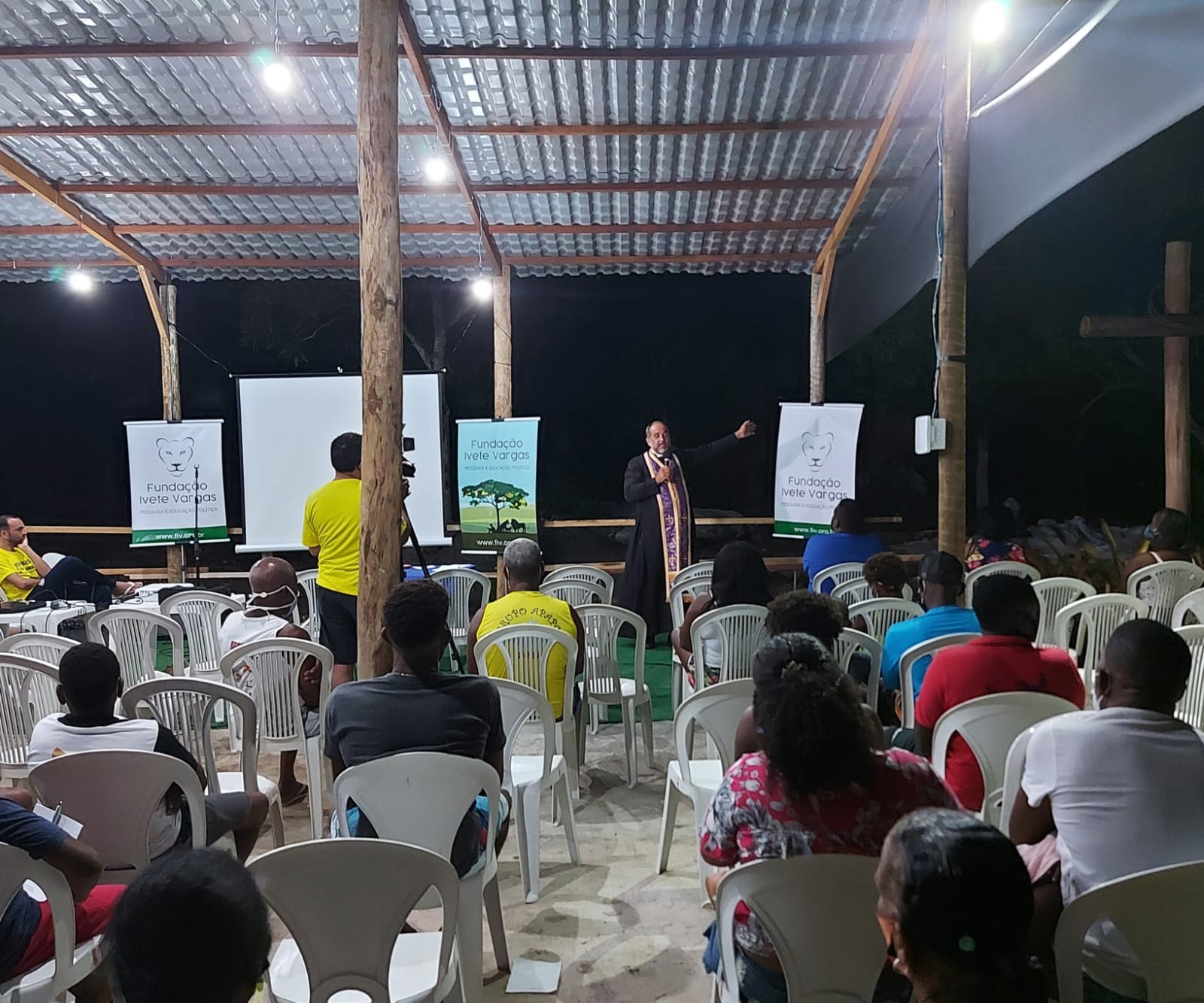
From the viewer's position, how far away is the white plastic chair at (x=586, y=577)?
534cm

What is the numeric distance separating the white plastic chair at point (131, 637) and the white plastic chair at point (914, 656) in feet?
10.7

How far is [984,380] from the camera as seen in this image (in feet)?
40.0

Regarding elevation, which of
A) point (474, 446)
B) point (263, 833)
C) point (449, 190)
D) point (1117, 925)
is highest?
point (449, 190)

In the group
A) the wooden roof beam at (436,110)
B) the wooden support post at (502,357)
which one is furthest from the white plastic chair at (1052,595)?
the wooden support post at (502,357)

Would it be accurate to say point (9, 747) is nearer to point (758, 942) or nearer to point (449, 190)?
point (758, 942)

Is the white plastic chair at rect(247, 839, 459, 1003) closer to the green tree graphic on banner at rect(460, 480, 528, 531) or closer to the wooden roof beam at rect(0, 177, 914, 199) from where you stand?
the wooden roof beam at rect(0, 177, 914, 199)

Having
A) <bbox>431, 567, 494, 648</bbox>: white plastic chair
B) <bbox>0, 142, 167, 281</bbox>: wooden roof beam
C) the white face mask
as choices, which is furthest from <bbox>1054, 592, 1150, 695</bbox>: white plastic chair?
<bbox>0, 142, 167, 281</bbox>: wooden roof beam

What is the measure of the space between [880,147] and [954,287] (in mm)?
1546

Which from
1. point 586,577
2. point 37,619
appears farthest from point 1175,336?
point 37,619

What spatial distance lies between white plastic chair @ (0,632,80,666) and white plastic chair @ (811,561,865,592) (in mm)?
3797

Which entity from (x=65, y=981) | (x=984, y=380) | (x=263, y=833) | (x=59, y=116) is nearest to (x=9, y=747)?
(x=263, y=833)

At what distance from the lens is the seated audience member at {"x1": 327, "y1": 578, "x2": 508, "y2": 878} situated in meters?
2.28

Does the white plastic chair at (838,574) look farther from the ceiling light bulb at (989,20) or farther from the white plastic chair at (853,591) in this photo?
the ceiling light bulb at (989,20)

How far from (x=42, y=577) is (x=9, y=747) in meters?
3.56
